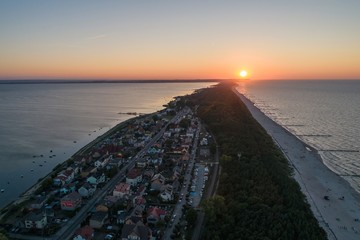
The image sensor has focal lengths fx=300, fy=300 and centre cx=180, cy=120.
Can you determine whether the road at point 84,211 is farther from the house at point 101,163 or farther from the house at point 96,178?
the house at point 101,163

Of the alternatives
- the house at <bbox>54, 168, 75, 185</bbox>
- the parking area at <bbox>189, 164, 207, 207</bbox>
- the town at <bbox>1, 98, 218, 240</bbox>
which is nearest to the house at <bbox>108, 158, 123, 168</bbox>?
the town at <bbox>1, 98, 218, 240</bbox>

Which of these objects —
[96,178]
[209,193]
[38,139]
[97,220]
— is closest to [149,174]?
[96,178]

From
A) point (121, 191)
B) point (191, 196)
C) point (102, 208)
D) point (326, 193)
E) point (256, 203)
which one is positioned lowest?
point (326, 193)

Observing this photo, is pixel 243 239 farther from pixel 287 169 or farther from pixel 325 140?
pixel 325 140

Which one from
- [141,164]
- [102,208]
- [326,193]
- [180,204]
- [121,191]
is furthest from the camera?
[141,164]

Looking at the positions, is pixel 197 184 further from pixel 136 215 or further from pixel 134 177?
pixel 136 215

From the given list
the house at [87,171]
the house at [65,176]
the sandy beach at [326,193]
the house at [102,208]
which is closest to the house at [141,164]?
the house at [87,171]
